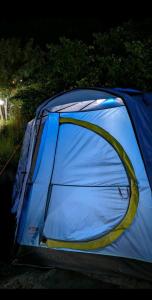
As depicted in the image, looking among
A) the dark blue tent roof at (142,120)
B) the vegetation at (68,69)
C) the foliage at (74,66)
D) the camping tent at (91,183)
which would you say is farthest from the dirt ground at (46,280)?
the foliage at (74,66)

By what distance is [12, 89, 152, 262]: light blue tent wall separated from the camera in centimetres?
377

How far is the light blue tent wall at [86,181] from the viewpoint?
148 inches

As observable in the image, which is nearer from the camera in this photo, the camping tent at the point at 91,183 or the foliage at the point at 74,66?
the camping tent at the point at 91,183

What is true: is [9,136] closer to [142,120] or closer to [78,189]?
[78,189]

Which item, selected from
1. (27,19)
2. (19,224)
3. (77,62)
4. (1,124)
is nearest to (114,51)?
(77,62)

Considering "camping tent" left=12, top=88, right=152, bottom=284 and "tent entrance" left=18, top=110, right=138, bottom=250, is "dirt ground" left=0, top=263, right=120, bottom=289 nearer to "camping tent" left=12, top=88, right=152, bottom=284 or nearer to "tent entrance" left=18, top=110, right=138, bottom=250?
"camping tent" left=12, top=88, right=152, bottom=284

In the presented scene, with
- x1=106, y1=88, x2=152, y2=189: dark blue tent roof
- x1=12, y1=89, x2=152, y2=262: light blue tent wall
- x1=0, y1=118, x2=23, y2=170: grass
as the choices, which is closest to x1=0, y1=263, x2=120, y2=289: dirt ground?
x1=12, y1=89, x2=152, y2=262: light blue tent wall

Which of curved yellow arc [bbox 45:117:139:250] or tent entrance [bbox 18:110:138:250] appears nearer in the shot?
curved yellow arc [bbox 45:117:139:250]

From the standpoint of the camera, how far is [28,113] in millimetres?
10383

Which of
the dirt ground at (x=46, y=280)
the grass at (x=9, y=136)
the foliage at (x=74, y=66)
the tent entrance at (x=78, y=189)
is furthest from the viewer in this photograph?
the grass at (x=9, y=136)

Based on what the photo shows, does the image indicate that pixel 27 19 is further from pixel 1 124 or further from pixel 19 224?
pixel 19 224

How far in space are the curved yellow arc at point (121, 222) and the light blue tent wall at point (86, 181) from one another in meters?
0.01

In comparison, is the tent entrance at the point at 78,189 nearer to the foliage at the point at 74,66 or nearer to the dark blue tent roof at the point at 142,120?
the dark blue tent roof at the point at 142,120

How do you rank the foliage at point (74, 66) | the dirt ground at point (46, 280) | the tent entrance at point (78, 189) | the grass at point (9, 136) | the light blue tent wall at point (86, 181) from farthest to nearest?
the grass at point (9, 136) < the foliage at point (74, 66) < the tent entrance at point (78, 189) < the light blue tent wall at point (86, 181) < the dirt ground at point (46, 280)
